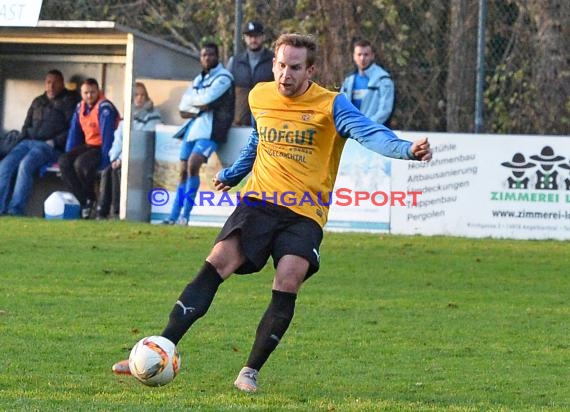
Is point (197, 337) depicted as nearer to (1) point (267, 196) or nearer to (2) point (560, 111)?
(1) point (267, 196)

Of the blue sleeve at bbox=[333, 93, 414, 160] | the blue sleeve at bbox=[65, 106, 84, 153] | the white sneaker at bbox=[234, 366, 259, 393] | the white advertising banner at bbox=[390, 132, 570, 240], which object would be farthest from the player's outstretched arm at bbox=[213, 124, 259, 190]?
the blue sleeve at bbox=[65, 106, 84, 153]

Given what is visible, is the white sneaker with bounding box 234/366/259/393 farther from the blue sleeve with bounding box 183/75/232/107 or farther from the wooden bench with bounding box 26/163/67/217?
the wooden bench with bounding box 26/163/67/217

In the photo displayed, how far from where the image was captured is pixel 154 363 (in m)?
6.64

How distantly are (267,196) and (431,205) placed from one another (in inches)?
386

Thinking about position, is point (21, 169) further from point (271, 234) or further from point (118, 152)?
point (271, 234)

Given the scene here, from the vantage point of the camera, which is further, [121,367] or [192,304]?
[121,367]

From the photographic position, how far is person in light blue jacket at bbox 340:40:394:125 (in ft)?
54.9

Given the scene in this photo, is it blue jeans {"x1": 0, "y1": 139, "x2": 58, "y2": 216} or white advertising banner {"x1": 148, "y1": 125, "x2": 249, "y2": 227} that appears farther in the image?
blue jeans {"x1": 0, "y1": 139, "x2": 58, "y2": 216}

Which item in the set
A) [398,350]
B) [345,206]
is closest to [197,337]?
[398,350]

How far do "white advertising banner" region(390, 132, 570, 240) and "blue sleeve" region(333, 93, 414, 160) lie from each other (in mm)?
9479

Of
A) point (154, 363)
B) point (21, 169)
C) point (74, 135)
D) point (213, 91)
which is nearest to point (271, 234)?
point (154, 363)

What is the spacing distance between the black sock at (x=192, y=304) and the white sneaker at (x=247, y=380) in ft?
1.23

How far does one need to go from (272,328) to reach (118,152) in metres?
11.3

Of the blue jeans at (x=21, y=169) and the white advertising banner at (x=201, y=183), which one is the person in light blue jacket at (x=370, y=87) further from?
the blue jeans at (x=21, y=169)
